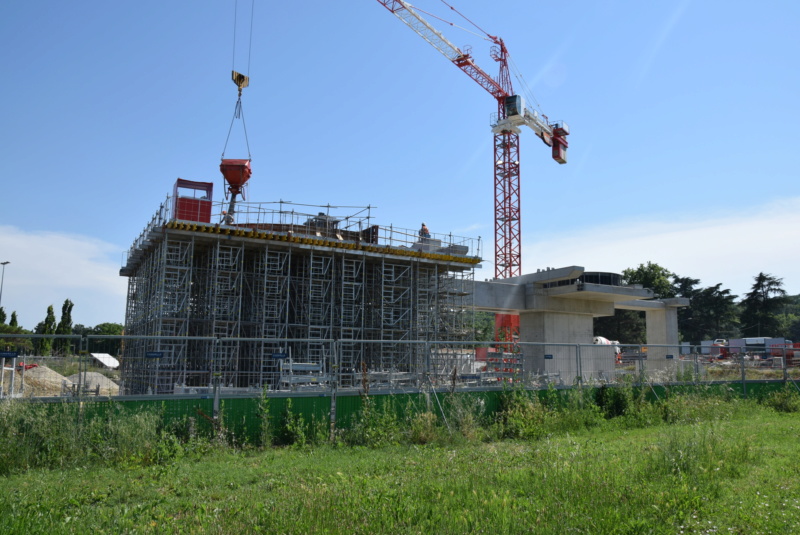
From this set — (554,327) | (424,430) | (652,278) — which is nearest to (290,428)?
(424,430)

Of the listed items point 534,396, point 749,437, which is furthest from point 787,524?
point 534,396

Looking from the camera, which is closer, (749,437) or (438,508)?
(438,508)

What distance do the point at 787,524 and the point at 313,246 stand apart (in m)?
23.9

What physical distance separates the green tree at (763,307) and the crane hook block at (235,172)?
261ft

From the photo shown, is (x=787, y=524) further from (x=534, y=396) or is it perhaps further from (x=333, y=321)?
(x=333, y=321)

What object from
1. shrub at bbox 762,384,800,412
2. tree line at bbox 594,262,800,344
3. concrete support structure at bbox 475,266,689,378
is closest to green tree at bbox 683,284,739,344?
tree line at bbox 594,262,800,344

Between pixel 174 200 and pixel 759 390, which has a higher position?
pixel 174 200

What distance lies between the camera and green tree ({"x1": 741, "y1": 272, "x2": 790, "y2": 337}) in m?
85.0

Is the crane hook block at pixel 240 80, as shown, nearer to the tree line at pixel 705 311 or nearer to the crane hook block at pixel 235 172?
the crane hook block at pixel 235 172

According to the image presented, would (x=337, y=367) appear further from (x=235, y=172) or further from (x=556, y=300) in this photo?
(x=556, y=300)

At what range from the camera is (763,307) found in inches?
3374

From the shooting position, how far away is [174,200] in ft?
90.0

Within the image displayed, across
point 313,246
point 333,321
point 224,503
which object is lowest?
point 224,503

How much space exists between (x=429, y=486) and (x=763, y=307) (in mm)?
91790
